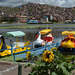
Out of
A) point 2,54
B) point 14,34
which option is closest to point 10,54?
point 2,54

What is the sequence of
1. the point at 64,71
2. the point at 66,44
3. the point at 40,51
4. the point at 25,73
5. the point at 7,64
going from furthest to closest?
the point at 66,44, the point at 40,51, the point at 7,64, the point at 25,73, the point at 64,71

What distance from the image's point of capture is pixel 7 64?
10641 mm

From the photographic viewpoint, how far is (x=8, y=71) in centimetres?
890

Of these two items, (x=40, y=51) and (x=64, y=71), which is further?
(x=40, y=51)

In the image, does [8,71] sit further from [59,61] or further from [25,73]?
[59,61]

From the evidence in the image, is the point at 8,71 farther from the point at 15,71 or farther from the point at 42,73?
the point at 42,73

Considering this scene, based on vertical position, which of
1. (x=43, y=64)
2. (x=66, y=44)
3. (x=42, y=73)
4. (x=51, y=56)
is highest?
(x=51, y=56)

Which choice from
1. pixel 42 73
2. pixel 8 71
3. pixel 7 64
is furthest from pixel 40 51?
pixel 42 73

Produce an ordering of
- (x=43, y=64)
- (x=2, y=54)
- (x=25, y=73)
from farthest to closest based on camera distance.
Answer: (x=2, y=54)
(x=25, y=73)
(x=43, y=64)

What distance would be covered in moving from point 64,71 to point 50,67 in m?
0.47

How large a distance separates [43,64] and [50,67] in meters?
0.21

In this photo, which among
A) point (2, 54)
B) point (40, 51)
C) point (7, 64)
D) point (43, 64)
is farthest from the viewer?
point (40, 51)

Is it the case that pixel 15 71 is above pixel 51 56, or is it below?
below

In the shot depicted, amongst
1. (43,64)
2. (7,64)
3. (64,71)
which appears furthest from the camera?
(7,64)
